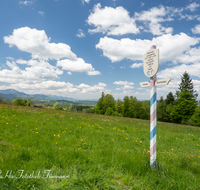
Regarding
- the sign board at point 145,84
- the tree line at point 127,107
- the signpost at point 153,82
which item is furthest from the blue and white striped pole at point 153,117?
the tree line at point 127,107

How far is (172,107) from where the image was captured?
56.7m

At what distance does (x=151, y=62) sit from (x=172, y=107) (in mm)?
61174

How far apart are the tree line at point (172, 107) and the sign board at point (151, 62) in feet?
150

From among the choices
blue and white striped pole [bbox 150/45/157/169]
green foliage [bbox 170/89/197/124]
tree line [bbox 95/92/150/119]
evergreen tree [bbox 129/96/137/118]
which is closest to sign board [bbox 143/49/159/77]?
blue and white striped pole [bbox 150/45/157/169]

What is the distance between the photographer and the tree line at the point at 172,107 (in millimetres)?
45906

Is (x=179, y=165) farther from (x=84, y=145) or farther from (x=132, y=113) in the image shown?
(x=132, y=113)

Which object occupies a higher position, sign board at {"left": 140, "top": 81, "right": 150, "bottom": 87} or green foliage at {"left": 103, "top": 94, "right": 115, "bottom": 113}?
sign board at {"left": 140, "top": 81, "right": 150, "bottom": 87}

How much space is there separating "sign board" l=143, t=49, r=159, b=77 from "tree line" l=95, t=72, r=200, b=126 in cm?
4560

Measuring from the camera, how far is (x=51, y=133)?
848cm

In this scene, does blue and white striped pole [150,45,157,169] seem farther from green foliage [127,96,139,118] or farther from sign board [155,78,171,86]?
green foliage [127,96,139,118]

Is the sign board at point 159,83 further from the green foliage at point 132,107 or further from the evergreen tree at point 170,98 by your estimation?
the evergreen tree at point 170,98

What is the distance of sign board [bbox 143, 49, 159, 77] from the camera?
15.0 ft

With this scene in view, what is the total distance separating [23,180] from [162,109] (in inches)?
2658

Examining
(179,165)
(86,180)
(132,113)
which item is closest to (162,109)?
(132,113)
